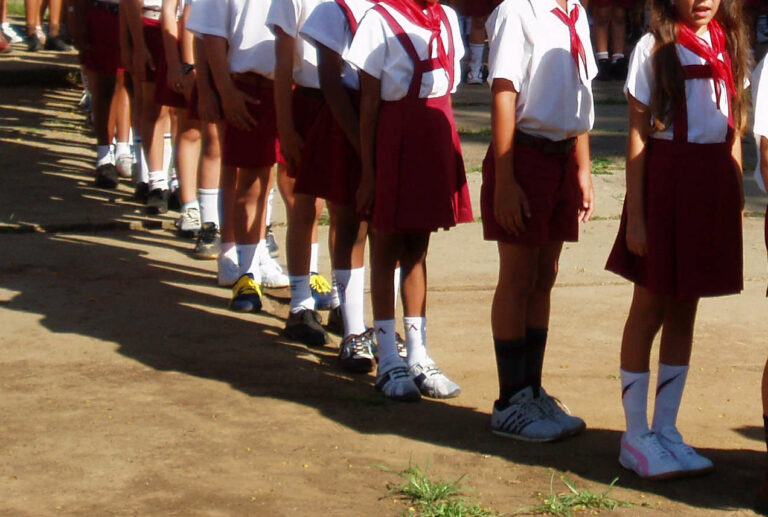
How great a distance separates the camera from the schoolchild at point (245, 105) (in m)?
6.00

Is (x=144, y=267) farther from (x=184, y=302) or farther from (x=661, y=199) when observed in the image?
(x=661, y=199)

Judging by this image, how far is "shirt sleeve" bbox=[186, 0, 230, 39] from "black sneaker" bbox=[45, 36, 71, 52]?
10.2m

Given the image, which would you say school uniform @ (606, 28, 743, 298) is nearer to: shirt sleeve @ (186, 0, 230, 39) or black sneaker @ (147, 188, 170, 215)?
shirt sleeve @ (186, 0, 230, 39)

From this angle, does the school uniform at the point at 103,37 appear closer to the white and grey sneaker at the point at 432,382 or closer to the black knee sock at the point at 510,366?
the white and grey sneaker at the point at 432,382

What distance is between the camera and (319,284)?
20.6ft

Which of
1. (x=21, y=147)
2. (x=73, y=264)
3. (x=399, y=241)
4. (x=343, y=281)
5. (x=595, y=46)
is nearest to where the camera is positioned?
(x=399, y=241)

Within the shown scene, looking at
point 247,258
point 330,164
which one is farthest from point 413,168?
point 247,258

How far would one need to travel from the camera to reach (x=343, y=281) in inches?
208

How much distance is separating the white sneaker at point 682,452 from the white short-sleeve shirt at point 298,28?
2.18m

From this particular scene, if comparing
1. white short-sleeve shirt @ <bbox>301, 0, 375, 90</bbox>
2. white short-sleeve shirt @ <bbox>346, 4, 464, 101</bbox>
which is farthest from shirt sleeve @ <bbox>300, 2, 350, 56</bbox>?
white short-sleeve shirt @ <bbox>346, 4, 464, 101</bbox>

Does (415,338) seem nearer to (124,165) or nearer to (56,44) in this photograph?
(124,165)

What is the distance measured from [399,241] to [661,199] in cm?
121

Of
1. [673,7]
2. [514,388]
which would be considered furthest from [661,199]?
[514,388]

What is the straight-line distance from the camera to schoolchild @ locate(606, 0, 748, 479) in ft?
13.1
